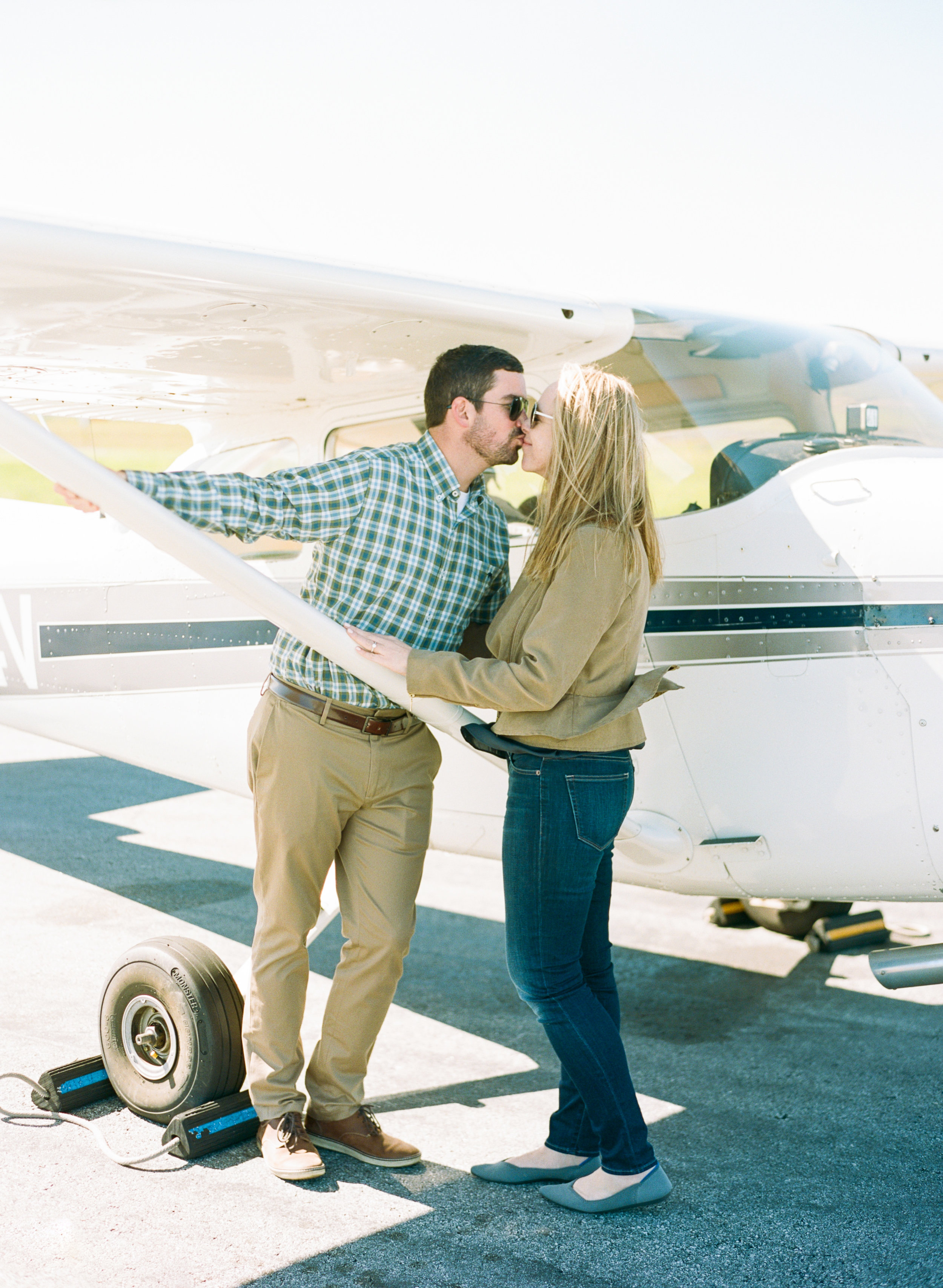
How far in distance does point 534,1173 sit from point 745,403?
2083 mm

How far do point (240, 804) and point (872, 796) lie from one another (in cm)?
550

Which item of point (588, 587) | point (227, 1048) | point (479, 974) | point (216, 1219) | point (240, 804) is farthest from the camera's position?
point (240, 804)

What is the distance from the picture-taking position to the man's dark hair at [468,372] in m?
2.78

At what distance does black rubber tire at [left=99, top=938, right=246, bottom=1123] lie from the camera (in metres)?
3.16

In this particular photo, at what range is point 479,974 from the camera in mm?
4633

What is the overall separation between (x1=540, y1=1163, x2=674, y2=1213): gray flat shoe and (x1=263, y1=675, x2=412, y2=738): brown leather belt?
116 centimetres

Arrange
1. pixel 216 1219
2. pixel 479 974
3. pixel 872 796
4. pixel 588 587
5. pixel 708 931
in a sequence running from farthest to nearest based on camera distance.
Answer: pixel 708 931, pixel 479 974, pixel 872 796, pixel 216 1219, pixel 588 587

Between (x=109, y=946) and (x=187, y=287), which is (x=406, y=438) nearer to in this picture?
(x=187, y=287)

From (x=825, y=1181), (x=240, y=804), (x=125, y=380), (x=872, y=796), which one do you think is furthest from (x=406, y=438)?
(x=240, y=804)

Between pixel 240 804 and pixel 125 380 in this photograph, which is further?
pixel 240 804

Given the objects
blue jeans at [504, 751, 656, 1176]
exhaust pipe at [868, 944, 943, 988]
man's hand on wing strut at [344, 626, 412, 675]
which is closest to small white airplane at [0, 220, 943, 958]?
exhaust pipe at [868, 944, 943, 988]

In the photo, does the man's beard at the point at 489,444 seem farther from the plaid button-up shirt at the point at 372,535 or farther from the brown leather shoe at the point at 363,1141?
the brown leather shoe at the point at 363,1141

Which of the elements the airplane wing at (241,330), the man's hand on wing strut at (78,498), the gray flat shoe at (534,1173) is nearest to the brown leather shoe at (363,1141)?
the gray flat shoe at (534,1173)

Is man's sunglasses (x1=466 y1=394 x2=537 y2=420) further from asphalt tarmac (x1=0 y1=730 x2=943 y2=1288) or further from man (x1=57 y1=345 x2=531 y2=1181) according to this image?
asphalt tarmac (x1=0 y1=730 x2=943 y2=1288)
